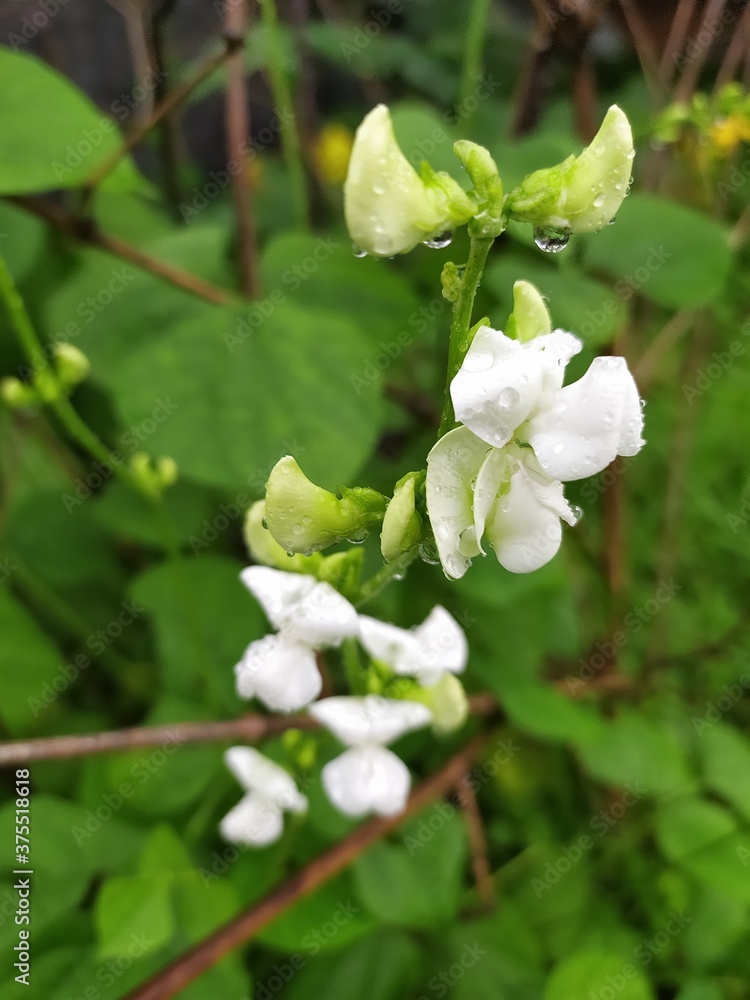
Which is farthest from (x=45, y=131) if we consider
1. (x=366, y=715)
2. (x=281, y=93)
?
(x=366, y=715)

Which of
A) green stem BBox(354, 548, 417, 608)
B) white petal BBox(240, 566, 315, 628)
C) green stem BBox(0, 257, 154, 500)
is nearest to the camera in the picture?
green stem BBox(354, 548, 417, 608)

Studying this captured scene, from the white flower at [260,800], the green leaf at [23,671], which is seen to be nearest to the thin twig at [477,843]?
the white flower at [260,800]

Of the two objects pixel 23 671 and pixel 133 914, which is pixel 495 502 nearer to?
pixel 133 914

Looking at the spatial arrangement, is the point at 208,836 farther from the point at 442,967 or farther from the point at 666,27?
the point at 666,27

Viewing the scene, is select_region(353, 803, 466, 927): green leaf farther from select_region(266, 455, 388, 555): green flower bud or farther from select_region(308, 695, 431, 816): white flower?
select_region(266, 455, 388, 555): green flower bud

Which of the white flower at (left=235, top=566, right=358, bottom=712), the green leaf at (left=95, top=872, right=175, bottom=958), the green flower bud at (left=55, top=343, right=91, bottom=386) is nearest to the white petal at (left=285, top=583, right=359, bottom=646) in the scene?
the white flower at (left=235, top=566, right=358, bottom=712)

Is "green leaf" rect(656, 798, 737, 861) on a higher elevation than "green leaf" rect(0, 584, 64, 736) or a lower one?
higher
